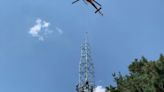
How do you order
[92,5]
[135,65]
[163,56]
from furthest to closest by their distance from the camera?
[135,65]
[163,56]
[92,5]

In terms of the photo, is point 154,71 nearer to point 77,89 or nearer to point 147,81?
point 147,81

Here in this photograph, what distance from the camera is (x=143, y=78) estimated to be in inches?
1206

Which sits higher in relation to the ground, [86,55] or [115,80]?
[86,55]

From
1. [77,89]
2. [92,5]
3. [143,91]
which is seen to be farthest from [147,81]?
[77,89]

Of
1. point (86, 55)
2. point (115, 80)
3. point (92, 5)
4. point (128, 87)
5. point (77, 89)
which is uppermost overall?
point (86, 55)

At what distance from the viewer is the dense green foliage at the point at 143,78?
29.8 m

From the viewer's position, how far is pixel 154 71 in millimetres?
30531

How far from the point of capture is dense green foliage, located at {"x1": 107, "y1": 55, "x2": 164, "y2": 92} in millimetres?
29812

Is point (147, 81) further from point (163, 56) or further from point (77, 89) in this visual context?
point (77, 89)

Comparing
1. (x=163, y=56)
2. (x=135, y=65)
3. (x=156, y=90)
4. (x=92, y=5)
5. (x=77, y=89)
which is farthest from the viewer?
(x=77, y=89)

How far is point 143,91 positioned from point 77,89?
51.0ft

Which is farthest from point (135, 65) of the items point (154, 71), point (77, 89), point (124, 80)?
point (77, 89)

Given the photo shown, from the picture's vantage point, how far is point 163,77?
30297mm

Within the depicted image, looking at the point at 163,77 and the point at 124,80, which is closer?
the point at 163,77
